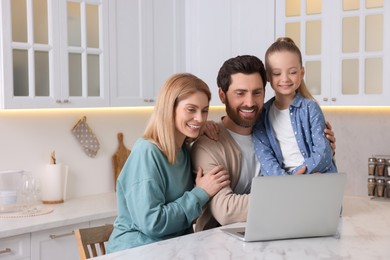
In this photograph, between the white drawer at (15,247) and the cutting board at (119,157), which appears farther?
the cutting board at (119,157)

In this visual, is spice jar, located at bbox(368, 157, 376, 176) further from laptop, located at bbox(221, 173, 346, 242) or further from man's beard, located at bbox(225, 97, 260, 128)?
laptop, located at bbox(221, 173, 346, 242)

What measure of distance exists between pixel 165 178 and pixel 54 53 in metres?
1.55

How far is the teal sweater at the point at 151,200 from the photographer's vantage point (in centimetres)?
203

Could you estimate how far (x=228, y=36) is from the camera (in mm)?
4039

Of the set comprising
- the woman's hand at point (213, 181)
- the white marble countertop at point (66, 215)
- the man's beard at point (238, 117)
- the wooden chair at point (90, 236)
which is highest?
the man's beard at point (238, 117)

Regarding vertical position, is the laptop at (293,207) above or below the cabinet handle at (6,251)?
above

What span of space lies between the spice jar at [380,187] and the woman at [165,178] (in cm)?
187

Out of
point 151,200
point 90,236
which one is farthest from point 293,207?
point 90,236

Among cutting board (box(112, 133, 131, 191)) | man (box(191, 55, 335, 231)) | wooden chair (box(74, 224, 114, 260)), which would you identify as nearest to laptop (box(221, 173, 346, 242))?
man (box(191, 55, 335, 231))

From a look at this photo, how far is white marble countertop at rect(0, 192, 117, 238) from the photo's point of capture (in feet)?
9.84

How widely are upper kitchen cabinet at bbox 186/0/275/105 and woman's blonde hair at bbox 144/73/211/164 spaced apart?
179cm

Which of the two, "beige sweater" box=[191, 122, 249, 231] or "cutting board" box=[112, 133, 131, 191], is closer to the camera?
"beige sweater" box=[191, 122, 249, 231]

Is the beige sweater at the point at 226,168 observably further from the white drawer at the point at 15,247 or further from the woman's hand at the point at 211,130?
the white drawer at the point at 15,247

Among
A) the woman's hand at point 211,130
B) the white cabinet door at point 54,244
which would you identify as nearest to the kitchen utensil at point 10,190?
the white cabinet door at point 54,244
